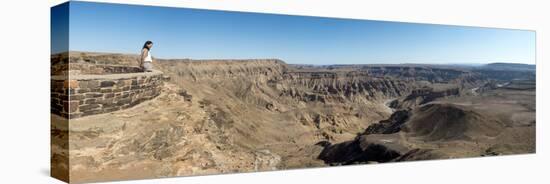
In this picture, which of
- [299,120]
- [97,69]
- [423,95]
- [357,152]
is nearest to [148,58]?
[97,69]

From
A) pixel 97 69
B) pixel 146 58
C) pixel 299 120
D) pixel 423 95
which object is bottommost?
pixel 299 120

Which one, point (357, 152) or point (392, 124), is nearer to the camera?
point (357, 152)

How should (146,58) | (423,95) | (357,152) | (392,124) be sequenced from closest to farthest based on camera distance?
(146,58), (357,152), (392,124), (423,95)

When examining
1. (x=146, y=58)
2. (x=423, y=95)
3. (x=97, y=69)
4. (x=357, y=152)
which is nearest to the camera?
(x=97, y=69)

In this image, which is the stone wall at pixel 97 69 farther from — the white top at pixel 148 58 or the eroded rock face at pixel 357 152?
the eroded rock face at pixel 357 152

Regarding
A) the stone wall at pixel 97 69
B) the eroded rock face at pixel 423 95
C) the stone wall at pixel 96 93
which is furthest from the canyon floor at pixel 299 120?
→ the stone wall at pixel 97 69

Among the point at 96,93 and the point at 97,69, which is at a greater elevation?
the point at 97,69

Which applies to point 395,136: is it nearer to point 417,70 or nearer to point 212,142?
point 417,70

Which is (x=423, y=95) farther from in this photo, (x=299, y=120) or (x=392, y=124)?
(x=299, y=120)

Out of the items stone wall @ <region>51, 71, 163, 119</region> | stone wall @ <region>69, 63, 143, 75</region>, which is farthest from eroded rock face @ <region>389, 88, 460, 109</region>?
stone wall @ <region>69, 63, 143, 75</region>

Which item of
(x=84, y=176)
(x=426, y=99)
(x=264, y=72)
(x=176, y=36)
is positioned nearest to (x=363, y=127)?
(x=426, y=99)
